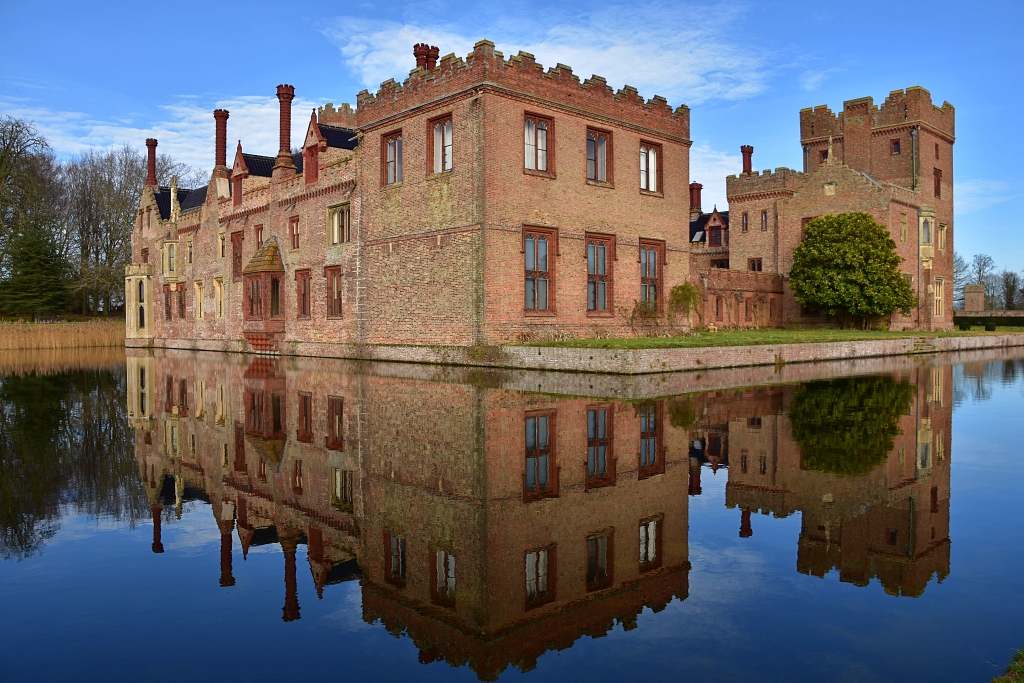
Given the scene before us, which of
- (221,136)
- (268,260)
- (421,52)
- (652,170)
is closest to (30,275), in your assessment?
(221,136)

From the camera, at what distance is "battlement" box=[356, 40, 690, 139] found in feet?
74.0

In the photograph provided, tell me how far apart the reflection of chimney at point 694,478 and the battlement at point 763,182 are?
3706 centimetres

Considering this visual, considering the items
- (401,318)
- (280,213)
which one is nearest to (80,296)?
(280,213)

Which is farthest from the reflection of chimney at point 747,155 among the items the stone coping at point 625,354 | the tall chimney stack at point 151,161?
the tall chimney stack at point 151,161

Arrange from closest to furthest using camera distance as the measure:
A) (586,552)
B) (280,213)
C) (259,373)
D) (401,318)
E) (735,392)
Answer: (586,552) < (735,392) < (259,373) < (401,318) < (280,213)

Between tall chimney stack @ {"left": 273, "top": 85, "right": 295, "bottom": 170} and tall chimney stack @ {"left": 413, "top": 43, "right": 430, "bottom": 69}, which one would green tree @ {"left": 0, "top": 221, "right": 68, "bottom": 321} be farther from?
tall chimney stack @ {"left": 413, "top": 43, "right": 430, "bottom": 69}

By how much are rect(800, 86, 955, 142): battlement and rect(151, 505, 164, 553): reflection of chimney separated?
46.6 meters

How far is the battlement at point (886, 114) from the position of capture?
43.3 meters

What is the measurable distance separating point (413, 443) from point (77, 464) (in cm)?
383

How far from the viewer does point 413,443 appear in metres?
9.50

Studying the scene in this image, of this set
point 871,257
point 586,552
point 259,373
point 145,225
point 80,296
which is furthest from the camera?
point 80,296

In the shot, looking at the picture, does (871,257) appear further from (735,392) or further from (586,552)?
(586,552)

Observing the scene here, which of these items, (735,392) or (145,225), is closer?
(735,392)

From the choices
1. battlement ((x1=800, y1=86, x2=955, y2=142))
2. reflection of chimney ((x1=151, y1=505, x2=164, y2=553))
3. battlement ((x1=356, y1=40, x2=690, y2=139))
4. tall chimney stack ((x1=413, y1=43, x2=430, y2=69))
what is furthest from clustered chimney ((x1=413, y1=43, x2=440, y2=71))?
battlement ((x1=800, y1=86, x2=955, y2=142))
